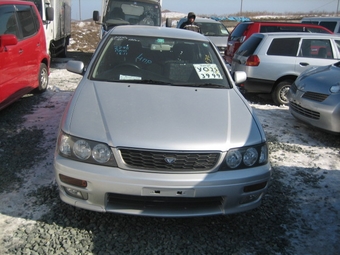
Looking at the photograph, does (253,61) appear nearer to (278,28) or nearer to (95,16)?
(278,28)

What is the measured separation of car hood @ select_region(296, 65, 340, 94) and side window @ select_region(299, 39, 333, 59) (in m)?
1.47

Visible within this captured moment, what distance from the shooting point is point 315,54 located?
768cm

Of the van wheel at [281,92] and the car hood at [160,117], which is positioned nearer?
the car hood at [160,117]

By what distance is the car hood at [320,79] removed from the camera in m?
5.49

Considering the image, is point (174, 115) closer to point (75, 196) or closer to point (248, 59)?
point (75, 196)

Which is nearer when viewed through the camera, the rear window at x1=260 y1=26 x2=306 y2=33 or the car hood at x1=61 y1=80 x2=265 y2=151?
the car hood at x1=61 y1=80 x2=265 y2=151

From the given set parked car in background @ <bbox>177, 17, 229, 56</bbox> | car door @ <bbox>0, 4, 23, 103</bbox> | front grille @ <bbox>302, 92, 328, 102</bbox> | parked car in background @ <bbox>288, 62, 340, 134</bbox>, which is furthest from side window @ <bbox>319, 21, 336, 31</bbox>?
car door @ <bbox>0, 4, 23, 103</bbox>

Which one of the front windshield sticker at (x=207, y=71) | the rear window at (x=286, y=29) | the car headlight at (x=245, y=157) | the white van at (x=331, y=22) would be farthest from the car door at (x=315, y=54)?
the white van at (x=331, y=22)

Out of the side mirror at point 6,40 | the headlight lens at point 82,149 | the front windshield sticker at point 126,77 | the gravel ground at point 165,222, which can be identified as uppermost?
the side mirror at point 6,40

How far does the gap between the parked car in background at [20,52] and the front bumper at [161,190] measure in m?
3.17

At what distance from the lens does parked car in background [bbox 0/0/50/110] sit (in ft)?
17.2

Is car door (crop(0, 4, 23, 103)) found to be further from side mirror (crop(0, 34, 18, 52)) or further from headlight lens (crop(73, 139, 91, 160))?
headlight lens (crop(73, 139, 91, 160))

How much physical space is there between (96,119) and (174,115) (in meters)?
0.66

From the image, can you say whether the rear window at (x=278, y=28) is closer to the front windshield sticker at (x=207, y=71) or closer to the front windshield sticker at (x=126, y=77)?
the front windshield sticker at (x=207, y=71)
